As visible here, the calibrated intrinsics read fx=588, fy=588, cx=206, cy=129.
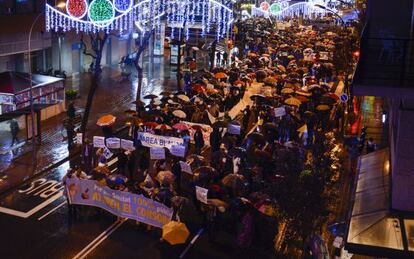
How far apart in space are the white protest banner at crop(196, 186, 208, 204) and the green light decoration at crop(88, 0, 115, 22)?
13119 mm

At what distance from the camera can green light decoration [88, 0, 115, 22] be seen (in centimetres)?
2636

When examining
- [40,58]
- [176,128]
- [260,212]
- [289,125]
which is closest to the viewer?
[260,212]

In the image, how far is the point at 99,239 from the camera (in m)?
16.5

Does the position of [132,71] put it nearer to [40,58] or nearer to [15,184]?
[40,58]

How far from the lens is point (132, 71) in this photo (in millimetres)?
47812

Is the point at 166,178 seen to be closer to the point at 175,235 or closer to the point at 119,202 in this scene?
the point at 119,202

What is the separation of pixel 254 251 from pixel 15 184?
952 centimetres

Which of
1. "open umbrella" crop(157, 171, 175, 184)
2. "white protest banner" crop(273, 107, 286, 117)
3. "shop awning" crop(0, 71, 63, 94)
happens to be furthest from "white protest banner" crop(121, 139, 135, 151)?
"shop awning" crop(0, 71, 63, 94)

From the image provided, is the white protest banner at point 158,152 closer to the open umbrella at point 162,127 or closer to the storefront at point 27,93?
the open umbrella at point 162,127

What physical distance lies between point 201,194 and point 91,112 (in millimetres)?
17670

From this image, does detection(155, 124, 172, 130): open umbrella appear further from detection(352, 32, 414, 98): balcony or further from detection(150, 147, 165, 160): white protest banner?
detection(352, 32, 414, 98): balcony

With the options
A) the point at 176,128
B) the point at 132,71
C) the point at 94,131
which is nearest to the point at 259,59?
the point at 132,71

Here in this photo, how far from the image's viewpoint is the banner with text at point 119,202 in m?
16.3

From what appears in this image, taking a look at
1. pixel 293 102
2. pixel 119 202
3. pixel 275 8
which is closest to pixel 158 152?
pixel 119 202
